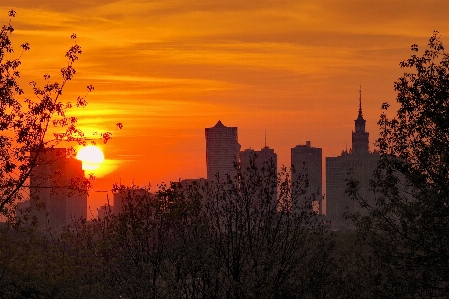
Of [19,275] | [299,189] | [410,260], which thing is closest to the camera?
[410,260]

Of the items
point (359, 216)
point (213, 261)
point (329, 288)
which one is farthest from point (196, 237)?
point (329, 288)

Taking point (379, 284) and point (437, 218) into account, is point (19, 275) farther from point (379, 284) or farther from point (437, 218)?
point (437, 218)

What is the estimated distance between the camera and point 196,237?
1193 inches

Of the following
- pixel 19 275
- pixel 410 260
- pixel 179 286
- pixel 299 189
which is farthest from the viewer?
pixel 19 275

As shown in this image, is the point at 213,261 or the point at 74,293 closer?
the point at 213,261

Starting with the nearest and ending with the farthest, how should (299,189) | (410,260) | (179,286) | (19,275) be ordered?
1. (179,286)
2. (410,260)
3. (299,189)
4. (19,275)

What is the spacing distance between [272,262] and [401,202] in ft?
19.4

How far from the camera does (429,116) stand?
97.2 feet

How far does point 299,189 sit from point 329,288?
10304 millimetres

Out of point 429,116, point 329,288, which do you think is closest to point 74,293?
point 329,288

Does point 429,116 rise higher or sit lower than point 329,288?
higher

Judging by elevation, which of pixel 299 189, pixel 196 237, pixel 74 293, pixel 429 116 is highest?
pixel 429 116

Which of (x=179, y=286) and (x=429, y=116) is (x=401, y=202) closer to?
(x=429, y=116)

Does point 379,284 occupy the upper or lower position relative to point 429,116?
lower
